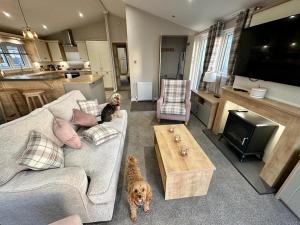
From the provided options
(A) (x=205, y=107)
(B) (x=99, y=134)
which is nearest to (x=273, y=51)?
(A) (x=205, y=107)

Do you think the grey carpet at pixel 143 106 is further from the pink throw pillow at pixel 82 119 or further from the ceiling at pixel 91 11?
the ceiling at pixel 91 11

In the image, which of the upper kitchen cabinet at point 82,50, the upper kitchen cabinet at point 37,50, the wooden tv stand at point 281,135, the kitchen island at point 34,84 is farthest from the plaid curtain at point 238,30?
the upper kitchen cabinet at point 37,50

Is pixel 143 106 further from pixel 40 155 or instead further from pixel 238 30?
pixel 40 155

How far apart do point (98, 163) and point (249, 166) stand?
2.01 meters

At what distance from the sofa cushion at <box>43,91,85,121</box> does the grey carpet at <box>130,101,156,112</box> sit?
1966 millimetres

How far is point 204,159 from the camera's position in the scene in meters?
1.38

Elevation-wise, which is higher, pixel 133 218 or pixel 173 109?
pixel 173 109

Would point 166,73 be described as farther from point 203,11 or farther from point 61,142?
point 61,142

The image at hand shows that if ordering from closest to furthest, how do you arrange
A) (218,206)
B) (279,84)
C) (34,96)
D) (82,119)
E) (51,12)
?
1. (218,206)
2. (279,84)
3. (82,119)
4. (34,96)
5. (51,12)

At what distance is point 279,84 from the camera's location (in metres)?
1.69

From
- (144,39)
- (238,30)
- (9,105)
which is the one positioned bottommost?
(9,105)

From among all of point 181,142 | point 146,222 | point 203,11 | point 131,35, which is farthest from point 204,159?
point 131,35

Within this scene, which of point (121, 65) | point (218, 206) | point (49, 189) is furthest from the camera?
point (121, 65)

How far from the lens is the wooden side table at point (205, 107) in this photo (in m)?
2.61
